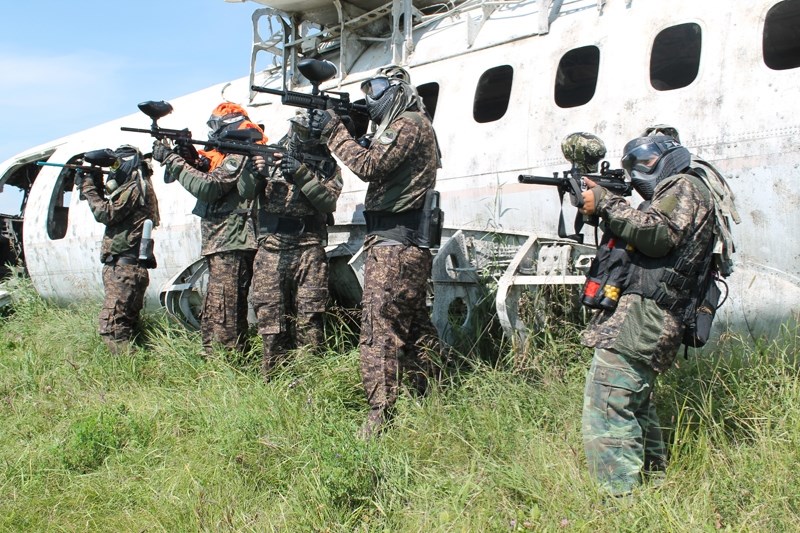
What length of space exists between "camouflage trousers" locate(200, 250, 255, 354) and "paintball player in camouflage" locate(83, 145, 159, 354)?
1209 mm

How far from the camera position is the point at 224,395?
544cm

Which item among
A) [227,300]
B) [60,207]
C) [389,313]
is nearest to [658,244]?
[389,313]

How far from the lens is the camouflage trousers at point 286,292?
19.5ft

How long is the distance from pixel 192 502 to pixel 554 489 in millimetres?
1837

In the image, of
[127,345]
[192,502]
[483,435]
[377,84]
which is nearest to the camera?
[192,502]

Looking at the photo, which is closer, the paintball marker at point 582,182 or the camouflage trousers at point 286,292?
the paintball marker at point 582,182

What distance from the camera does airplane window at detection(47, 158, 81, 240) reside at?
10320mm

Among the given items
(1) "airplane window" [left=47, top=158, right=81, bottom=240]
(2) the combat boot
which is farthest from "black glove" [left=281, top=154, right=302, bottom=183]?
(1) "airplane window" [left=47, top=158, right=81, bottom=240]

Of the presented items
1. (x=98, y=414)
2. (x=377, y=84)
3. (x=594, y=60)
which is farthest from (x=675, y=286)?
(x=98, y=414)

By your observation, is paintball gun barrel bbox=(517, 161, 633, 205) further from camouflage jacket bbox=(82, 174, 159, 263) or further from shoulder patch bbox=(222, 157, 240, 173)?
camouflage jacket bbox=(82, 174, 159, 263)

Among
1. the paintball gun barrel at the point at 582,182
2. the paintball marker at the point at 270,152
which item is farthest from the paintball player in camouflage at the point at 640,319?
the paintball marker at the point at 270,152

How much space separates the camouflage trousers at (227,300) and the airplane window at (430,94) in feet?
6.93

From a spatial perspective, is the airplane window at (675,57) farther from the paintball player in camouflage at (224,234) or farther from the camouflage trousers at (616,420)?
the paintball player in camouflage at (224,234)

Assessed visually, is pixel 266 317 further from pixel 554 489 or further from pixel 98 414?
pixel 554 489
